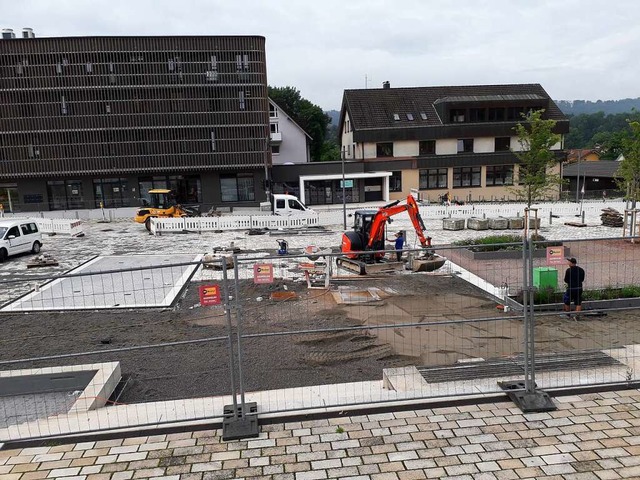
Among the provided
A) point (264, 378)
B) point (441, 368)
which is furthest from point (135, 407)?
point (441, 368)

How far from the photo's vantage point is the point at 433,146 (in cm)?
5094

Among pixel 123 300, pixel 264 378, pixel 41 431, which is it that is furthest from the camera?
pixel 123 300

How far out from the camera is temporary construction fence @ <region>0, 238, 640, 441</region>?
21.7ft

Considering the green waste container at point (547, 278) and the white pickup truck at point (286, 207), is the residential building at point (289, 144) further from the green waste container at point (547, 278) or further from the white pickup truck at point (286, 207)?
the green waste container at point (547, 278)

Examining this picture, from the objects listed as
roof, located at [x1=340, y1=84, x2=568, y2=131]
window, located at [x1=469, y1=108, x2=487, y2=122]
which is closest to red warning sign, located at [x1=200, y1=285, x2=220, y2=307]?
roof, located at [x1=340, y1=84, x2=568, y2=131]

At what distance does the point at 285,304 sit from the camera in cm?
1223

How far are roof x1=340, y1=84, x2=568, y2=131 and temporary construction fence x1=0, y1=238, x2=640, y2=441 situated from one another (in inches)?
1442

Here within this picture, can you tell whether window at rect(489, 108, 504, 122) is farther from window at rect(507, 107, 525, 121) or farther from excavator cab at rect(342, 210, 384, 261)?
excavator cab at rect(342, 210, 384, 261)

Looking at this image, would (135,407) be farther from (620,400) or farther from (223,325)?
(620,400)

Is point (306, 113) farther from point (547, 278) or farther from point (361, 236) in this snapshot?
point (547, 278)

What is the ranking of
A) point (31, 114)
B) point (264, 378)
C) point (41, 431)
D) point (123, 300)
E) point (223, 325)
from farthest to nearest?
point (31, 114) → point (123, 300) → point (223, 325) → point (264, 378) → point (41, 431)

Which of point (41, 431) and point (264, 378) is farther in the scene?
point (264, 378)

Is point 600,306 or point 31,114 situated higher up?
point 31,114

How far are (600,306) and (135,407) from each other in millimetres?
10688
